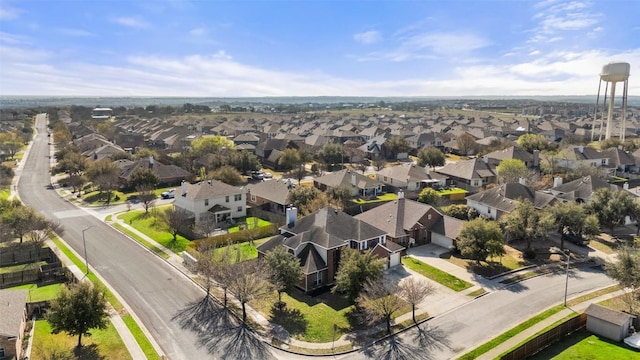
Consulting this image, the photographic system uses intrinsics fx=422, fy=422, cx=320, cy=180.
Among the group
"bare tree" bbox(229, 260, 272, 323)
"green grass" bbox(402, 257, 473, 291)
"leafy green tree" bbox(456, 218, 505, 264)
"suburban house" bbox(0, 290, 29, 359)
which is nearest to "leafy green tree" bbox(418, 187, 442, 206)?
"green grass" bbox(402, 257, 473, 291)

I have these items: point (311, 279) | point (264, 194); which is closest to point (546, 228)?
point (311, 279)

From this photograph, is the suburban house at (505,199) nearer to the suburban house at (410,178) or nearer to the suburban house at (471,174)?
the suburban house at (410,178)

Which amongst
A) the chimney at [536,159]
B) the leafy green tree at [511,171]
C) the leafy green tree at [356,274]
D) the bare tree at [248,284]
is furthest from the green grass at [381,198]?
the chimney at [536,159]

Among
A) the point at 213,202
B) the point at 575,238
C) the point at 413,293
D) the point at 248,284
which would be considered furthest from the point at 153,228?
the point at 575,238

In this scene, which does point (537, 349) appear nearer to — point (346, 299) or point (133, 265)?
point (346, 299)

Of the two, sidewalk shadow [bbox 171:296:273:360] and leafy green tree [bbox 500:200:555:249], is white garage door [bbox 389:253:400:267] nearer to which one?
leafy green tree [bbox 500:200:555:249]
